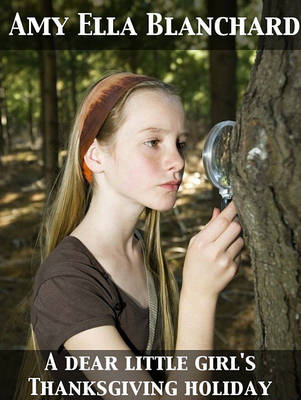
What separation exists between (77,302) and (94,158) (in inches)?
23.9

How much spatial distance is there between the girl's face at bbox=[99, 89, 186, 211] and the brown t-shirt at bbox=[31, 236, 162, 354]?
0.32 meters

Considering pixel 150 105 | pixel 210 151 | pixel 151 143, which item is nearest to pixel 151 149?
pixel 151 143

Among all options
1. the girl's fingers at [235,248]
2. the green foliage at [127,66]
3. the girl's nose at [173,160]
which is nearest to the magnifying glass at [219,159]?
the girl's fingers at [235,248]

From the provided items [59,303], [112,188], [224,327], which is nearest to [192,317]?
[59,303]

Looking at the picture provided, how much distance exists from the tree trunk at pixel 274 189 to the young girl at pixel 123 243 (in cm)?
15

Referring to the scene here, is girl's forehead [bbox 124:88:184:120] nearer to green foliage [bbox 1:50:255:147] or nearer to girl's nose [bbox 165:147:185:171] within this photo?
girl's nose [bbox 165:147:185:171]

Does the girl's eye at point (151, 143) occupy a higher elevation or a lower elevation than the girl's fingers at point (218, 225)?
higher

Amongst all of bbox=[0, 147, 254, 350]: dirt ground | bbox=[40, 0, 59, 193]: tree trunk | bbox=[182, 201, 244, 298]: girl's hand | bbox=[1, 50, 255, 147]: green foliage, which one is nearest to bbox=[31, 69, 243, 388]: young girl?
bbox=[182, 201, 244, 298]: girl's hand

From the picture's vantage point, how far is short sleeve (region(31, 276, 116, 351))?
1.50 meters

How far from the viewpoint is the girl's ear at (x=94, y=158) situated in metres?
1.88

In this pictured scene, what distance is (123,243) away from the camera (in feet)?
6.50

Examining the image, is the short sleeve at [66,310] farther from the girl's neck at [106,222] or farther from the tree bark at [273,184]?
the tree bark at [273,184]

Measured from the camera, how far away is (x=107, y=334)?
1.49 metres

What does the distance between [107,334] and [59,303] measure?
0.62 feet
